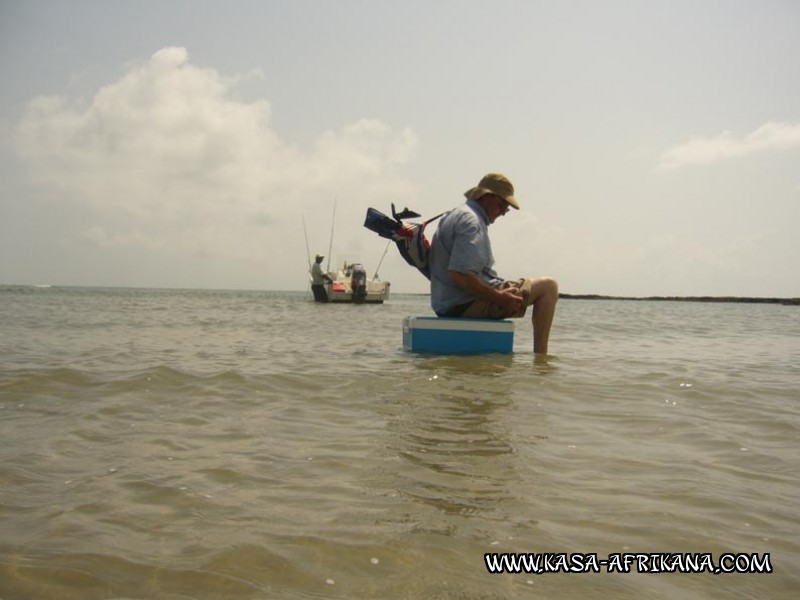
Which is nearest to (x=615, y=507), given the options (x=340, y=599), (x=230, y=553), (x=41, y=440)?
(x=340, y=599)

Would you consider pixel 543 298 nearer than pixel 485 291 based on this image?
No

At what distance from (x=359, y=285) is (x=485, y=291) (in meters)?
23.0

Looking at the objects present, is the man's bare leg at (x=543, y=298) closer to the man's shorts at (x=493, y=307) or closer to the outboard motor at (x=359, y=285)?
the man's shorts at (x=493, y=307)

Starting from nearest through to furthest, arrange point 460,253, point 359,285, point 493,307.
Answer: point 460,253 → point 493,307 → point 359,285

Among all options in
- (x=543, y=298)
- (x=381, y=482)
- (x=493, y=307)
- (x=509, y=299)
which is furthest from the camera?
(x=543, y=298)

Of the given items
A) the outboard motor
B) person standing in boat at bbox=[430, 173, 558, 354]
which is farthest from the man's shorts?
the outboard motor

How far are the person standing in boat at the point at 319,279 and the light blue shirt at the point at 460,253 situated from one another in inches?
882

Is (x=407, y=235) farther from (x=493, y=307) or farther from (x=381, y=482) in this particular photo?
(x=381, y=482)

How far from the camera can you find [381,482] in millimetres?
2260

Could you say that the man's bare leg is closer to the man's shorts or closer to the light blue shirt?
the man's shorts

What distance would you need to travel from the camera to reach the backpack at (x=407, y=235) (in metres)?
6.16

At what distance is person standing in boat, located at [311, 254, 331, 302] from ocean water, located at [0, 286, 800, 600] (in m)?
23.5

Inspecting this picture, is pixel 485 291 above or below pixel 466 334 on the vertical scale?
above

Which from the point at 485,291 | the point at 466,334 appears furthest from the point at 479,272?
the point at 466,334
